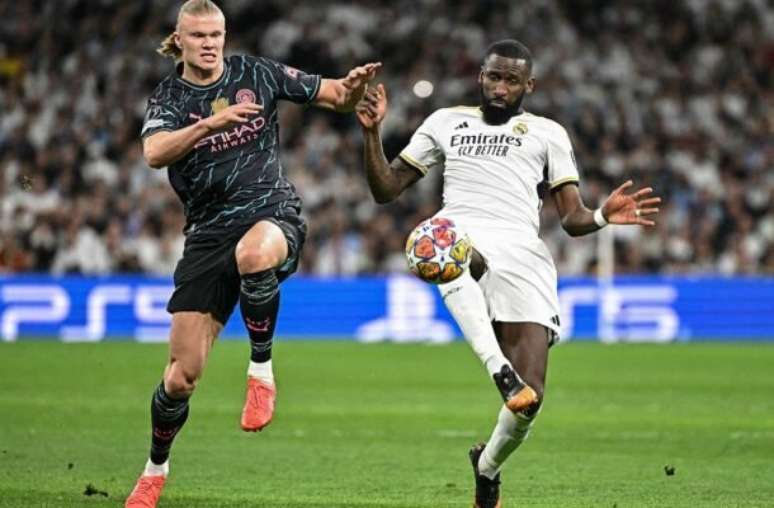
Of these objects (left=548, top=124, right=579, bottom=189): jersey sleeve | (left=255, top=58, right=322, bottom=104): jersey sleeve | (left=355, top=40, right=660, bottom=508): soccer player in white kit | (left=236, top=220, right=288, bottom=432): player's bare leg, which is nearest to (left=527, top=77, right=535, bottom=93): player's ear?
(left=355, top=40, right=660, bottom=508): soccer player in white kit

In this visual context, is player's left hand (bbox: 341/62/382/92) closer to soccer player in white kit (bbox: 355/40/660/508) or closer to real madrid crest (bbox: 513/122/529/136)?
soccer player in white kit (bbox: 355/40/660/508)

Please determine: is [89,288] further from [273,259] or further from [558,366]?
[273,259]

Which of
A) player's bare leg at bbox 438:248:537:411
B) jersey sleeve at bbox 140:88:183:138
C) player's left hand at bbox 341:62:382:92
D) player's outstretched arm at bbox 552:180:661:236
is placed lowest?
player's bare leg at bbox 438:248:537:411

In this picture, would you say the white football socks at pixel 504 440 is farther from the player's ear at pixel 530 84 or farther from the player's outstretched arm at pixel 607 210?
the player's ear at pixel 530 84

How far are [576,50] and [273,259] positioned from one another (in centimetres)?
2028

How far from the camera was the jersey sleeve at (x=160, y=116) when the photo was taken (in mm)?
8008

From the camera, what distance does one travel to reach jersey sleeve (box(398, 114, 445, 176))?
890 cm

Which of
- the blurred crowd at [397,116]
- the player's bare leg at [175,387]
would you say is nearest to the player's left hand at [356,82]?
the player's bare leg at [175,387]

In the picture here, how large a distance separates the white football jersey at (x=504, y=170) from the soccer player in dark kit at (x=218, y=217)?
0.72m

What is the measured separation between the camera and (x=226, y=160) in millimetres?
8266

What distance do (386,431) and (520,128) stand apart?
5078 millimetres

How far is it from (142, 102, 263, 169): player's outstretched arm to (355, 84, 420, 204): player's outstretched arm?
2.99 feet

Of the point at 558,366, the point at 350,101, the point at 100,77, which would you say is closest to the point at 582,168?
the point at 558,366

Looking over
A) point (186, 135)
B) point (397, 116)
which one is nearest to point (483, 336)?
point (186, 135)
